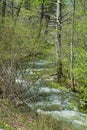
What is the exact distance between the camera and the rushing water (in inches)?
448

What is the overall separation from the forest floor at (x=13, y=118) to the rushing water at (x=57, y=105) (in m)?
0.96

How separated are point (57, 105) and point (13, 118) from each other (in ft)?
12.2

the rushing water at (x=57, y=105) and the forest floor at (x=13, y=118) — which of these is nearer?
the forest floor at (x=13, y=118)

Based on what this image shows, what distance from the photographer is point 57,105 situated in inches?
519

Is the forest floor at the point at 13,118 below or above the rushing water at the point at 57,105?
above

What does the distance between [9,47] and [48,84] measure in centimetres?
365

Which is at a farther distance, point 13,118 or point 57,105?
point 57,105

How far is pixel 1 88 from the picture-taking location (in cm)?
1160

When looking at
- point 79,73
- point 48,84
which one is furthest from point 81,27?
point 48,84

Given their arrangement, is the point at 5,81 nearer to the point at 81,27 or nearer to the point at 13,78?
the point at 13,78

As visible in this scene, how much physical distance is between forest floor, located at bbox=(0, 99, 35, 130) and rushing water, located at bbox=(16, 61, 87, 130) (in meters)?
0.96

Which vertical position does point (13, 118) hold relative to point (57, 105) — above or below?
above

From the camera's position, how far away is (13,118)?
981 cm

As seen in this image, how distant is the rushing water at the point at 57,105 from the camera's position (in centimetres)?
1138
